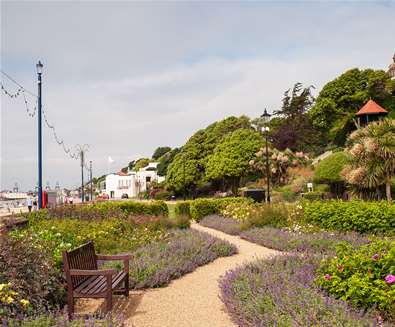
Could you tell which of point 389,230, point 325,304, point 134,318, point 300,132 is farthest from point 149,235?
point 300,132

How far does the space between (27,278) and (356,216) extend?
850 centimetres

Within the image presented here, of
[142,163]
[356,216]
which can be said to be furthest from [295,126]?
[142,163]

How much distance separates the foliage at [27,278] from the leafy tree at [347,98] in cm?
4183

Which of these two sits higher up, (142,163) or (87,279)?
(142,163)

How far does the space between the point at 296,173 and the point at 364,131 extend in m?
21.4

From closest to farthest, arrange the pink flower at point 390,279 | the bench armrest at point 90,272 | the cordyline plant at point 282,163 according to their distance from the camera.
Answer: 1. the pink flower at point 390,279
2. the bench armrest at point 90,272
3. the cordyline plant at point 282,163

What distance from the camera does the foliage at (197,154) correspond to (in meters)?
52.5

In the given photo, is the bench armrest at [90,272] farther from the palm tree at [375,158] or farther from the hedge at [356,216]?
the palm tree at [375,158]

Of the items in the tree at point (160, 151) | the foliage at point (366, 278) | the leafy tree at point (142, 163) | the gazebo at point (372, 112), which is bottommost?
the foliage at point (366, 278)

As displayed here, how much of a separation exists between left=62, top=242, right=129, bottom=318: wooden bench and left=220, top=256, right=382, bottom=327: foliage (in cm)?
152

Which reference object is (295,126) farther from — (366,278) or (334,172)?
(366,278)

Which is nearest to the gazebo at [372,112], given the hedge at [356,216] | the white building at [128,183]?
the hedge at [356,216]

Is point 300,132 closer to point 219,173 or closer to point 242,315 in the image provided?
point 219,173

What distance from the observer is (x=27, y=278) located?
519 centimetres
